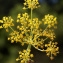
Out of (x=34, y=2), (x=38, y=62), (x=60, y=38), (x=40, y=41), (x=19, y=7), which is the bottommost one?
(x=40, y=41)

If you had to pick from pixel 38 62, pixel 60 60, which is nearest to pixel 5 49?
pixel 38 62

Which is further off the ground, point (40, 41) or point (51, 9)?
point (51, 9)

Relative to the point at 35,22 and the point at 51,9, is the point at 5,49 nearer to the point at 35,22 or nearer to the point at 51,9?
the point at 51,9

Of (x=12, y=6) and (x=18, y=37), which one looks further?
(x=12, y=6)

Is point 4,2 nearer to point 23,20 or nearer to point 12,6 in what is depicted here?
point 12,6

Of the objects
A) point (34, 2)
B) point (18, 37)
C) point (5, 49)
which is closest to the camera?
point (18, 37)

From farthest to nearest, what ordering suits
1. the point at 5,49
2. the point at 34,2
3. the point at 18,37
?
the point at 5,49 → the point at 34,2 → the point at 18,37
